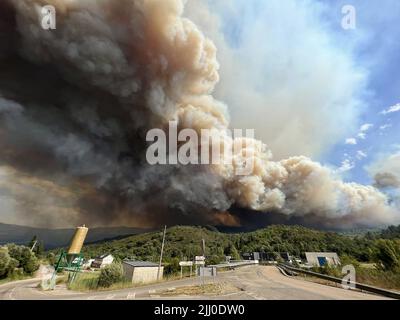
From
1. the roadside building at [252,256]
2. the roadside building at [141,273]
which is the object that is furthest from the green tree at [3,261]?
the roadside building at [252,256]

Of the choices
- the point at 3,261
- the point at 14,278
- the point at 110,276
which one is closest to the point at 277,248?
the point at 14,278

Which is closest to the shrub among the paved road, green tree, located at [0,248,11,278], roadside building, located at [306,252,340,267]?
the paved road

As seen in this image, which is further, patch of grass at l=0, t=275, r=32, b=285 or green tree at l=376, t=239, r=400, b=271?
patch of grass at l=0, t=275, r=32, b=285

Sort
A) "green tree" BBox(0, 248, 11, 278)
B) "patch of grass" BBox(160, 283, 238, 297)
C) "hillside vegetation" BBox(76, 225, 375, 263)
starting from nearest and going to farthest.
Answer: "patch of grass" BBox(160, 283, 238, 297)
"green tree" BBox(0, 248, 11, 278)
"hillside vegetation" BBox(76, 225, 375, 263)

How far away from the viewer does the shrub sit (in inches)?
701

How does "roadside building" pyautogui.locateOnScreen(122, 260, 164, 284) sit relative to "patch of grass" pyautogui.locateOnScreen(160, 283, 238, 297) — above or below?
above

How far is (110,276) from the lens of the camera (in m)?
18.2

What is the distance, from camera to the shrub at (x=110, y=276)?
17.8m

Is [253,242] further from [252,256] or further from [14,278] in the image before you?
[14,278]

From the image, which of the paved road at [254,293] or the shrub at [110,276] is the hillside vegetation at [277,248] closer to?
the paved road at [254,293]

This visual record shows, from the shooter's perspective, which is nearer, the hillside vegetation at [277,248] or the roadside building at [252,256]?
the hillside vegetation at [277,248]

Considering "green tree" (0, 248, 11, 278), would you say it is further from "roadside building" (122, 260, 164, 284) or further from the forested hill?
the forested hill

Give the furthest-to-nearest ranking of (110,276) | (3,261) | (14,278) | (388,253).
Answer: (14,278), (3,261), (110,276), (388,253)
